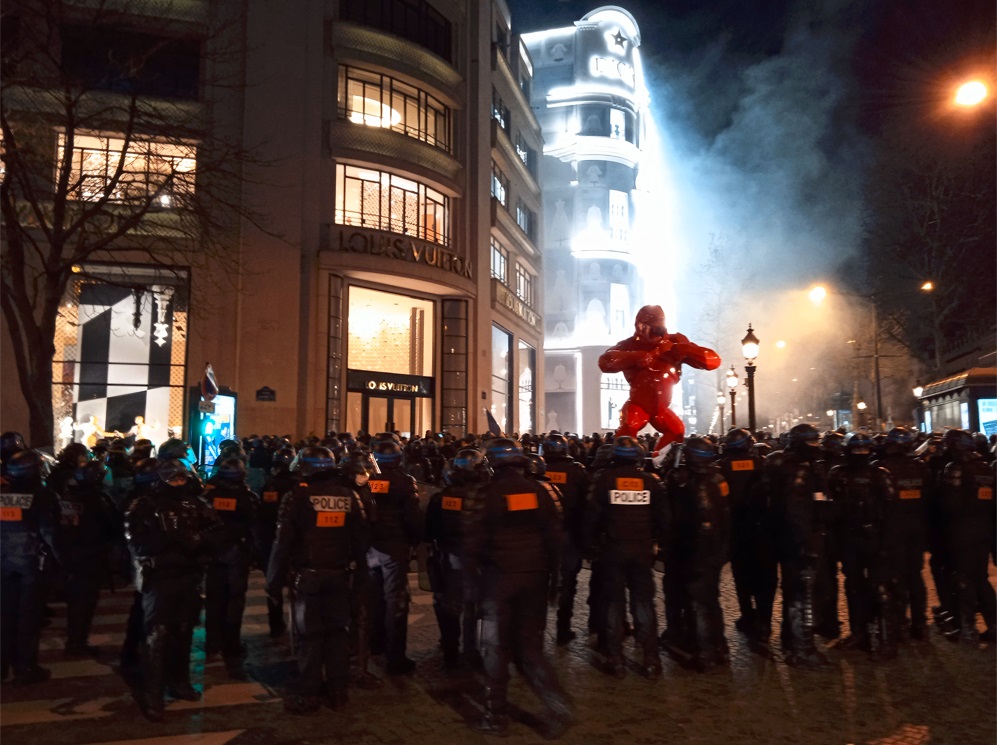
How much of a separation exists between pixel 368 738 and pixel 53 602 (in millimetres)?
6456

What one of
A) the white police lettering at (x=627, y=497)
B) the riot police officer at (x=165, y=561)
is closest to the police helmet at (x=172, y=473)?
the riot police officer at (x=165, y=561)

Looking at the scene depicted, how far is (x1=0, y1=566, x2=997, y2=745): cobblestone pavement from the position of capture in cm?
500

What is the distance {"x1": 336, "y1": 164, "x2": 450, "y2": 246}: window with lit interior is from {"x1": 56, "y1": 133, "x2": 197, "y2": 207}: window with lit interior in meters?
4.97

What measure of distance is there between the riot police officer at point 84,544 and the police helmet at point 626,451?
4630 millimetres

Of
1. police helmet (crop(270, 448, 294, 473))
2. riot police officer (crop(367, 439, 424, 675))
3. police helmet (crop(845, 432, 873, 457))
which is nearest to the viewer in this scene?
riot police officer (crop(367, 439, 424, 675))

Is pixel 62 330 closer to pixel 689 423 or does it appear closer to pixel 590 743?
pixel 590 743

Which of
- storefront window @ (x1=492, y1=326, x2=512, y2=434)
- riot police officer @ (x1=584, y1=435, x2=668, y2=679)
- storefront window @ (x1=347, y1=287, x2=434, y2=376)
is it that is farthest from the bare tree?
storefront window @ (x1=492, y1=326, x2=512, y2=434)

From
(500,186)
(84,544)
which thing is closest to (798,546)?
(84,544)

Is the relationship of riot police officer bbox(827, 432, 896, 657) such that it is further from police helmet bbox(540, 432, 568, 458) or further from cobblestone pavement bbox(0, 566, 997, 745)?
police helmet bbox(540, 432, 568, 458)

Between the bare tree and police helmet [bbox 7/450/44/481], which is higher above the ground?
the bare tree

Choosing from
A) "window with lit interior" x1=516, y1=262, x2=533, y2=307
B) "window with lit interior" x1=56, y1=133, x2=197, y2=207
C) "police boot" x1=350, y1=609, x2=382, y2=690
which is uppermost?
"window with lit interior" x1=516, y1=262, x2=533, y2=307

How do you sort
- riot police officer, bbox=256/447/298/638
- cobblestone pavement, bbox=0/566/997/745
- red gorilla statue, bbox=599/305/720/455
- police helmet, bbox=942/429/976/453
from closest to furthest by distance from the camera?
cobblestone pavement, bbox=0/566/997/745 < police helmet, bbox=942/429/976/453 < riot police officer, bbox=256/447/298/638 < red gorilla statue, bbox=599/305/720/455

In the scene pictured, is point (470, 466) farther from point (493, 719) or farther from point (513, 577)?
point (493, 719)

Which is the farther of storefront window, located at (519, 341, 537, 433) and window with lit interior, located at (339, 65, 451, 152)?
storefront window, located at (519, 341, 537, 433)
